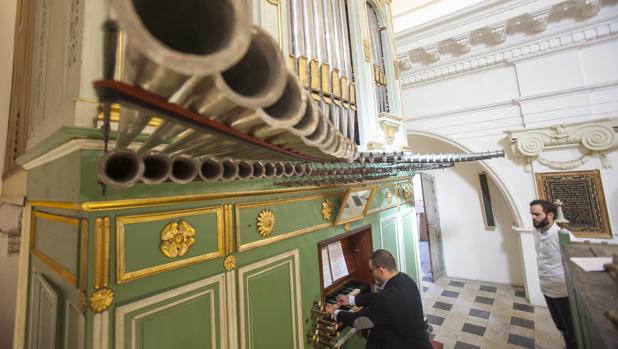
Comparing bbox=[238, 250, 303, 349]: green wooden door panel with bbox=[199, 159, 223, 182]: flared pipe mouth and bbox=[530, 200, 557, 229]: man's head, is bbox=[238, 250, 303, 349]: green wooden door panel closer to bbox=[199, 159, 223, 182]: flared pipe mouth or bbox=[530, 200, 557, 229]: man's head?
bbox=[199, 159, 223, 182]: flared pipe mouth

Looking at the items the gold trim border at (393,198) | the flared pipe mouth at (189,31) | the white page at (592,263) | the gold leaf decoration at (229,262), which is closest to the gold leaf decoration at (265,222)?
the gold leaf decoration at (229,262)

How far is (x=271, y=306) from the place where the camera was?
1.64 m

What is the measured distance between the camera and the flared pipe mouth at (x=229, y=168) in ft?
2.36

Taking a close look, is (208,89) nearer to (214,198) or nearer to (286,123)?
(286,123)

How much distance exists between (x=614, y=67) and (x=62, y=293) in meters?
6.44

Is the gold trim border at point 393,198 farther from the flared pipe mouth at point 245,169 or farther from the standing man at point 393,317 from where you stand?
the flared pipe mouth at point 245,169

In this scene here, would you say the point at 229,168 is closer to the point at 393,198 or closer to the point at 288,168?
the point at 288,168

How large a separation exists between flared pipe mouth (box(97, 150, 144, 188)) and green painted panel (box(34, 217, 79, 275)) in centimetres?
70

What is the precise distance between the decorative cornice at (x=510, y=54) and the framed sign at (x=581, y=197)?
6.51ft

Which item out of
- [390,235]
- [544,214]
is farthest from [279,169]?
[544,214]

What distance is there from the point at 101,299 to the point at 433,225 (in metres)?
6.20

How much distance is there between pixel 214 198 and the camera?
→ 4.50ft

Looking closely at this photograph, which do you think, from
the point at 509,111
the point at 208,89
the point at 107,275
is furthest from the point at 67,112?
the point at 509,111

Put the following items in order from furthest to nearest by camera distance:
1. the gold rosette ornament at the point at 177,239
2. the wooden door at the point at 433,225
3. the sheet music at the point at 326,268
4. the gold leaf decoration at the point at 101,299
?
the wooden door at the point at 433,225 → the sheet music at the point at 326,268 → the gold rosette ornament at the point at 177,239 → the gold leaf decoration at the point at 101,299
